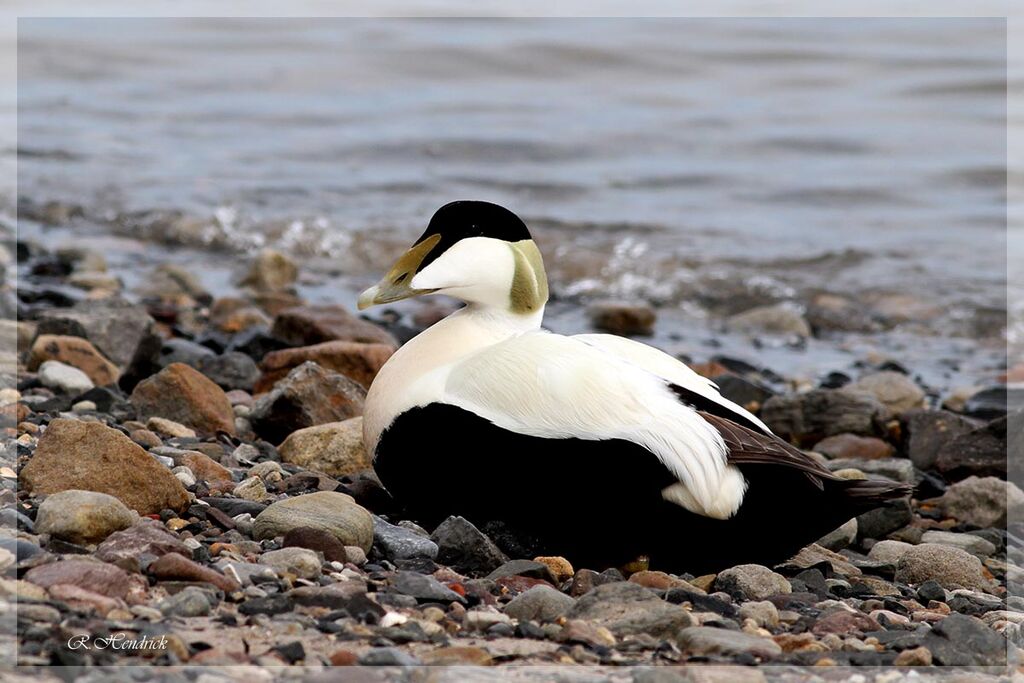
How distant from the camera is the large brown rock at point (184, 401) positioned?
4.57m

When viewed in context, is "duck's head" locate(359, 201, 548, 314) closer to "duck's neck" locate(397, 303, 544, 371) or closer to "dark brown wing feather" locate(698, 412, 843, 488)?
"duck's neck" locate(397, 303, 544, 371)

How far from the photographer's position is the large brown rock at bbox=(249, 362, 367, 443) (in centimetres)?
458

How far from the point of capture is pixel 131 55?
50.3 feet

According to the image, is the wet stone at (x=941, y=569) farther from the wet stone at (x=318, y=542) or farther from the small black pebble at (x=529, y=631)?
the wet stone at (x=318, y=542)

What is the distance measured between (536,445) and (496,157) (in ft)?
28.4

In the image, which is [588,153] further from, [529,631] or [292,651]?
[292,651]

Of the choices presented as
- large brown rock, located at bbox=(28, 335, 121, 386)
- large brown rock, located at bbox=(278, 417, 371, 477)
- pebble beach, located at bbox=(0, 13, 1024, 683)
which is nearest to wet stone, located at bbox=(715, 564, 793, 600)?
pebble beach, located at bbox=(0, 13, 1024, 683)

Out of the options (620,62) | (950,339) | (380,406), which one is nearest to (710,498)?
(380,406)

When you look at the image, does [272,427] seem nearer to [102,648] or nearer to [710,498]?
[710,498]

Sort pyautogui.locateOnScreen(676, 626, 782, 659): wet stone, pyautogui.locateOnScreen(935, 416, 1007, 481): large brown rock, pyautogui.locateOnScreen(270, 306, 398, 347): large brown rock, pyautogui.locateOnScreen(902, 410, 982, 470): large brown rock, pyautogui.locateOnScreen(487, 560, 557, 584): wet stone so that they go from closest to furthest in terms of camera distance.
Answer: pyautogui.locateOnScreen(676, 626, 782, 659): wet stone, pyautogui.locateOnScreen(487, 560, 557, 584): wet stone, pyautogui.locateOnScreen(935, 416, 1007, 481): large brown rock, pyautogui.locateOnScreen(902, 410, 982, 470): large brown rock, pyautogui.locateOnScreen(270, 306, 398, 347): large brown rock

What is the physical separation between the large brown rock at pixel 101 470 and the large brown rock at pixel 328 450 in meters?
0.76

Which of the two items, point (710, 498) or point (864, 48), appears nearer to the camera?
point (710, 498)

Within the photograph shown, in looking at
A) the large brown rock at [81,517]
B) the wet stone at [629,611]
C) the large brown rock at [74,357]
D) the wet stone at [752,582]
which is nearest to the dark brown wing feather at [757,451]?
the wet stone at [752,582]
